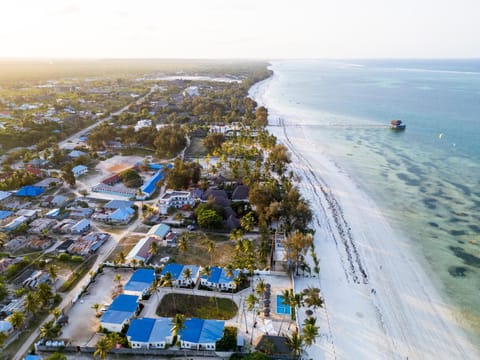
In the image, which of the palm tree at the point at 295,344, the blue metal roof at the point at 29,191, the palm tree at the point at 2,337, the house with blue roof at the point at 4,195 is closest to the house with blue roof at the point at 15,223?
the blue metal roof at the point at 29,191

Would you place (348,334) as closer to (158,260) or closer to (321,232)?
(321,232)

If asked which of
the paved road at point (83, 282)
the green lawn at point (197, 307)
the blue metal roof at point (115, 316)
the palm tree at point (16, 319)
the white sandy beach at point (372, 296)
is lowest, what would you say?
the white sandy beach at point (372, 296)

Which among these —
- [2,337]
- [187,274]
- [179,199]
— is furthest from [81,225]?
[187,274]

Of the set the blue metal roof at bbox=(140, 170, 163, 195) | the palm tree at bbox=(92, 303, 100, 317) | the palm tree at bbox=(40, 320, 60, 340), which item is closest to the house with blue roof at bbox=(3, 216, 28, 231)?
the blue metal roof at bbox=(140, 170, 163, 195)

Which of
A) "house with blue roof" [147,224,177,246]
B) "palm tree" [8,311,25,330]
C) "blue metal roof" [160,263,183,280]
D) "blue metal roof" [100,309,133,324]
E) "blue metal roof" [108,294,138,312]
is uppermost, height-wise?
"palm tree" [8,311,25,330]

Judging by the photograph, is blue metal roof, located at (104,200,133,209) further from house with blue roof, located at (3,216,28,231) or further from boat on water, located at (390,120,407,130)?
boat on water, located at (390,120,407,130)

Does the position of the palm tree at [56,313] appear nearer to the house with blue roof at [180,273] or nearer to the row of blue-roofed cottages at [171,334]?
the row of blue-roofed cottages at [171,334]

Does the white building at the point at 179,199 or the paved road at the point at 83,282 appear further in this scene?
the white building at the point at 179,199
